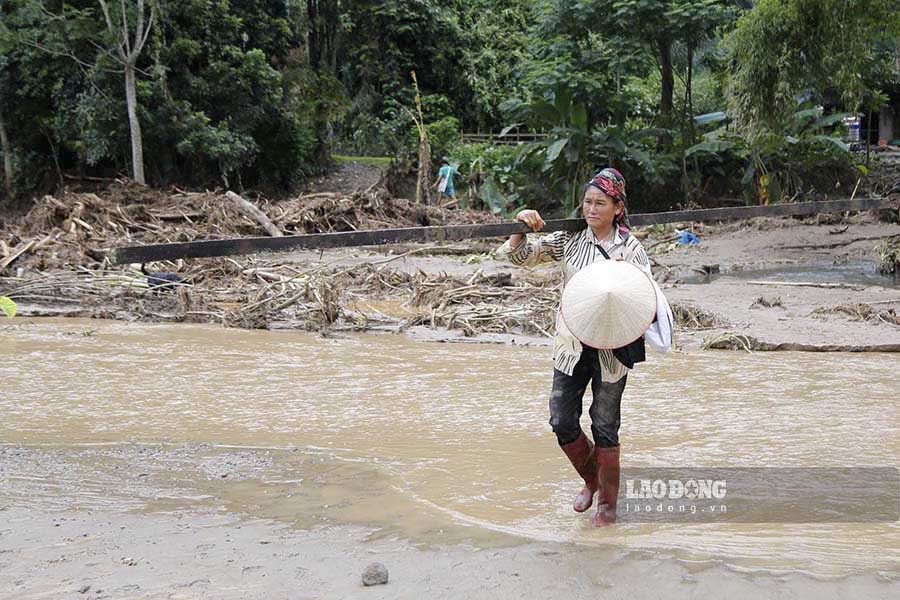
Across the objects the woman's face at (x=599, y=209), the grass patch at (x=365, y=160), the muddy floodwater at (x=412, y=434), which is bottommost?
the muddy floodwater at (x=412, y=434)

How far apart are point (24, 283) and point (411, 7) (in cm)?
1943

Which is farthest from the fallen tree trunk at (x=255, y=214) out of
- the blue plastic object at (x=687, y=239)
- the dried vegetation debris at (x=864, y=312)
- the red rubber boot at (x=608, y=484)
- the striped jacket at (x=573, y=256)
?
the red rubber boot at (x=608, y=484)

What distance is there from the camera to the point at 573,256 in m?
3.95

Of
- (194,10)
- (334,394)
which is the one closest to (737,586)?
(334,394)

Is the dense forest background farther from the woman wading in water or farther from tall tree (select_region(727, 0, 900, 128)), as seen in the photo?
the woman wading in water

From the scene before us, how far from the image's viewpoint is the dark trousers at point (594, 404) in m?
3.65

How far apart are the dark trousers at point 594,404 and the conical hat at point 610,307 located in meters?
0.18

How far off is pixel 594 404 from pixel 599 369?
16 centimetres

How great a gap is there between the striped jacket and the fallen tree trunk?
10.4 metres

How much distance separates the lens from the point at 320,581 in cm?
300

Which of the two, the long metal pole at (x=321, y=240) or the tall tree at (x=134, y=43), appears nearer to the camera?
the long metal pole at (x=321, y=240)

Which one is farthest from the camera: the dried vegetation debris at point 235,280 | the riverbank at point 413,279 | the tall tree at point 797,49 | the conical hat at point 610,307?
the tall tree at point 797,49

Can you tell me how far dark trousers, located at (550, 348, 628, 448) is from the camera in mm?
3646

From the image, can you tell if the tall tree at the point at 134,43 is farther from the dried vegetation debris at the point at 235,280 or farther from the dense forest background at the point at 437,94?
the dried vegetation debris at the point at 235,280
